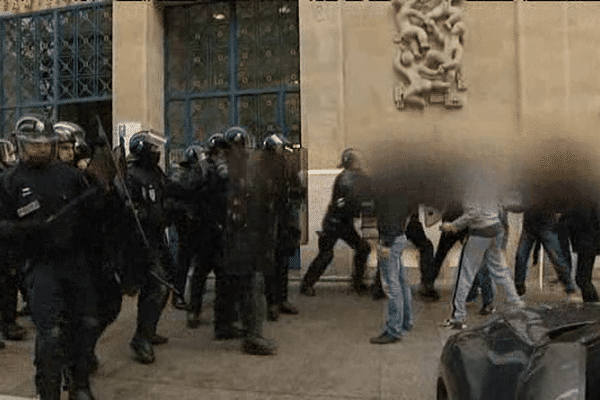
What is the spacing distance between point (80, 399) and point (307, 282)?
3774 millimetres

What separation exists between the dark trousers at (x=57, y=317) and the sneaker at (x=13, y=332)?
7.02 ft

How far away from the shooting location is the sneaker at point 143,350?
4.61 meters

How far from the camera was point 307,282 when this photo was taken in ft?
23.4

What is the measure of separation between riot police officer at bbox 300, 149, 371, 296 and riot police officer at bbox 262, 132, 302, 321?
20.8 inches

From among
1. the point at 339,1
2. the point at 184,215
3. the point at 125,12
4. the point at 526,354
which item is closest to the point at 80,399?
the point at 184,215

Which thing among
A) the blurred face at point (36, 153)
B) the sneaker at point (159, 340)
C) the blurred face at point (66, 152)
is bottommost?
the sneaker at point (159, 340)

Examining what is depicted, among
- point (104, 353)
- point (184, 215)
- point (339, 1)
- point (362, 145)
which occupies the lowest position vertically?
point (104, 353)

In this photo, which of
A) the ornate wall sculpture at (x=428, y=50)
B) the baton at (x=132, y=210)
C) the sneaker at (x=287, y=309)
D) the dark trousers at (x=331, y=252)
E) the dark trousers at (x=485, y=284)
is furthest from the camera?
the ornate wall sculpture at (x=428, y=50)

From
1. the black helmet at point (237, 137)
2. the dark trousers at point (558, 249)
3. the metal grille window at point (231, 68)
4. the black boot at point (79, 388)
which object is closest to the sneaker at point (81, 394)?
the black boot at point (79, 388)

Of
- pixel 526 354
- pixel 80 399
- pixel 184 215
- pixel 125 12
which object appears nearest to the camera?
pixel 526 354

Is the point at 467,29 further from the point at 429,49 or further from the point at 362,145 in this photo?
the point at 362,145

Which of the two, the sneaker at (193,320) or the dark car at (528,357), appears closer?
the dark car at (528,357)

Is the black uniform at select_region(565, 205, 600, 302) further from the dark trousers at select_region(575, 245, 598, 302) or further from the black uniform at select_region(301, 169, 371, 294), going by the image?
the black uniform at select_region(301, 169, 371, 294)

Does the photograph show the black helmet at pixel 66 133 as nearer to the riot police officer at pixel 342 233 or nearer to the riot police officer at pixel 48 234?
the riot police officer at pixel 48 234
